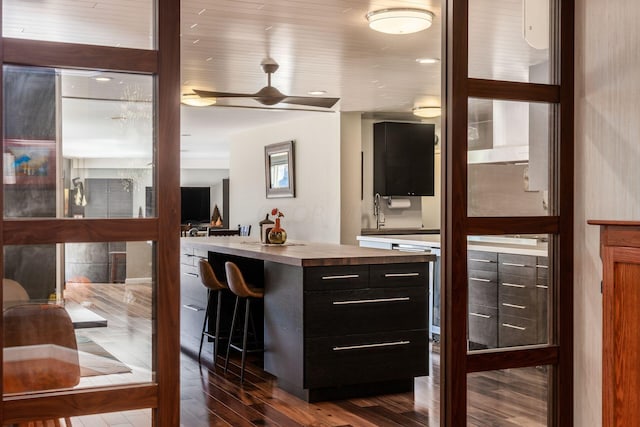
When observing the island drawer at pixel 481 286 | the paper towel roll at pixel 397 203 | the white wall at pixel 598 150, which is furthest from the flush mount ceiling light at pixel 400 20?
the paper towel roll at pixel 397 203

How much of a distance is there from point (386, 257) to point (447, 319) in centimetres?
188

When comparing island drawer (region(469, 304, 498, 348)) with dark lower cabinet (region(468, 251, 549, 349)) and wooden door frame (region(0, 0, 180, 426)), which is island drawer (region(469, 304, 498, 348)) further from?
wooden door frame (region(0, 0, 180, 426))

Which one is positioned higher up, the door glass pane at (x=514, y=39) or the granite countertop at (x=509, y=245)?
the door glass pane at (x=514, y=39)

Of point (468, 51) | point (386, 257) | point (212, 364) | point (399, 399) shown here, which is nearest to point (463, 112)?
point (468, 51)

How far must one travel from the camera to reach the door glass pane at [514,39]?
8.82 ft

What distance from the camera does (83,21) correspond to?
225cm

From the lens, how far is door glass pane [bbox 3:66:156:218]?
2.07 meters

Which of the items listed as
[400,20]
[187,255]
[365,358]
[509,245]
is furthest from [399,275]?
[187,255]

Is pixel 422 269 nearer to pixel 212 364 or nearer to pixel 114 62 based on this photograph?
pixel 212 364

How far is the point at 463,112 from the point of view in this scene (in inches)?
105

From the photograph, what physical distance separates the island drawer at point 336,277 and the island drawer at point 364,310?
4 cm

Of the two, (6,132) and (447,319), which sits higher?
(6,132)

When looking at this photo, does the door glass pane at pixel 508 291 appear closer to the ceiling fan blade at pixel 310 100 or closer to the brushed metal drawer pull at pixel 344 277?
the brushed metal drawer pull at pixel 344 277

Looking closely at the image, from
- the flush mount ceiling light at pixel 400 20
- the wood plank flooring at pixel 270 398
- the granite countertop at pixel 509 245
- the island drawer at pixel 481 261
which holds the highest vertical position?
the flush mount ceiling light at pixel 400 20
